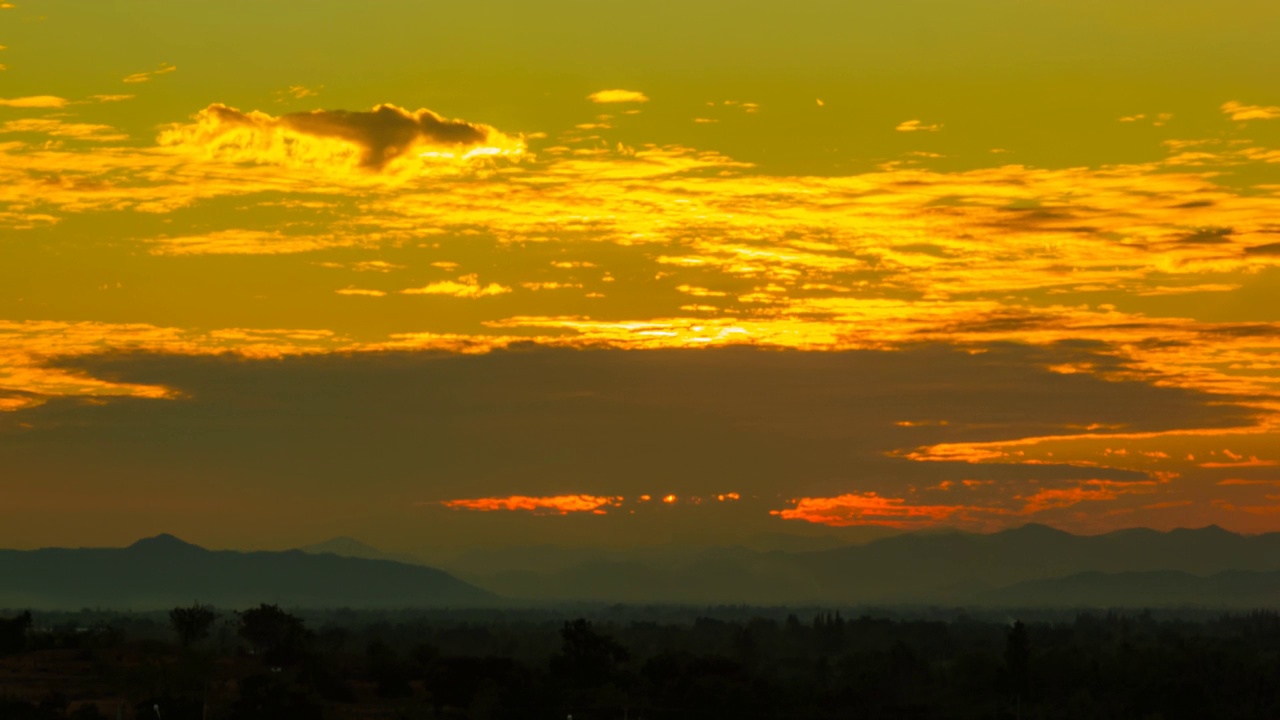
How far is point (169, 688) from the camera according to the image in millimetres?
106188

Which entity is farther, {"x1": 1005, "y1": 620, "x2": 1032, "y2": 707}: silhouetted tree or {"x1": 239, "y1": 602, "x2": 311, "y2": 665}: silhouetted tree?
{"x1": 239, "y1": 602, "x2": 311, "y2": 665}: silhouetted tree

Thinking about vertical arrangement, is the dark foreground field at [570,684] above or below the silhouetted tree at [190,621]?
below

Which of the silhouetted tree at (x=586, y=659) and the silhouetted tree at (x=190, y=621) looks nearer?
the silhouetted tree at (x=586, y=659)

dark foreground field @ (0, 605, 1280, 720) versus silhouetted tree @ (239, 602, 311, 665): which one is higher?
silhouetted tree @ (239, 602, 311, 665)

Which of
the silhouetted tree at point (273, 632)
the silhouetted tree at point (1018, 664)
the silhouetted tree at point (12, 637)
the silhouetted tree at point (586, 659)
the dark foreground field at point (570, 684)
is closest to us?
the dark foreground field at point (570, 684)

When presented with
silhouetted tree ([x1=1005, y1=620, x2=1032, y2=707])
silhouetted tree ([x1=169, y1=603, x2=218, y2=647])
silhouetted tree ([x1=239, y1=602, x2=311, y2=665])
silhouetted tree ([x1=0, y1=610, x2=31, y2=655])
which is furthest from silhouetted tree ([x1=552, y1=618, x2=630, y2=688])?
silhouetted tree ([x1=0, y1=610, x2=31, y2=655])

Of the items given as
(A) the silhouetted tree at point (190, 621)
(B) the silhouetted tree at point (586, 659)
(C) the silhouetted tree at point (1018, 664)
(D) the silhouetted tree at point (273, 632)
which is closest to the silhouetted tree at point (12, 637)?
(A) the silhouetted tree at point (190, 621)

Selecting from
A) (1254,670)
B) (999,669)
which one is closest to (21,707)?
(999,669)

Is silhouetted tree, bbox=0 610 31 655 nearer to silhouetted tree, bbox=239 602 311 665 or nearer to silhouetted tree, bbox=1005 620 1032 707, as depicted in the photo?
silhouetted tree, bbox=239 602 311 665

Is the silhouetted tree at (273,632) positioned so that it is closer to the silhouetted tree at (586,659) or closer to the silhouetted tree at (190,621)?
the silhouetted tree at (190,621)

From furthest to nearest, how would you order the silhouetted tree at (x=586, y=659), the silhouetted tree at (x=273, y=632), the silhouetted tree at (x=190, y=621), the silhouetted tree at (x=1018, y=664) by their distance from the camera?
the silhouetted tree at (x=190, y=621), the silhouetted tree at (x=273, y=632), the silhouetted tree at (x=1018, y=664), the silhouetted tree at (x=586, y=659)

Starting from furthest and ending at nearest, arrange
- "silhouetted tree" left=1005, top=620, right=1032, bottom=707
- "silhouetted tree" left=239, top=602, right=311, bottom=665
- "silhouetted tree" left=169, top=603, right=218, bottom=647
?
1. "silhouetted tree" left=169, top=603, right=218, bottom=647
2. "silhouetted tree" left=239, top=602, right=311, bottom=665
3. "silhouetted tree" left=1005, top=620, right=1032, bottom=707

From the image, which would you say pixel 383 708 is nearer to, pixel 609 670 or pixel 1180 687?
pixel 609 670

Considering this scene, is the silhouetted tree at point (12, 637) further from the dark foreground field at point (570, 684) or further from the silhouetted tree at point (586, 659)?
the silhouetted tree at point (586, 659)
